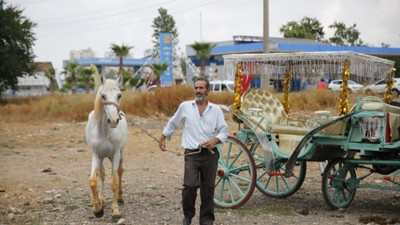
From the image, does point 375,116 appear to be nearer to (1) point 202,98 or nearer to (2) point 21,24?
(1) point 202,98

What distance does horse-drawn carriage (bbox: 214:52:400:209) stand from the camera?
6.80 metres

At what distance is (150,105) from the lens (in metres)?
22.4

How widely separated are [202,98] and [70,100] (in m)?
20.1

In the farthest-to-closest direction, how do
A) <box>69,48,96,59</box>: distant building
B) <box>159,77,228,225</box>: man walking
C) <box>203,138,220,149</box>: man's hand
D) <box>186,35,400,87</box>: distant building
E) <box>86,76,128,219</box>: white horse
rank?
1. <box>69,48,96,59</box>: distant building
2. <box>186,35,400,87</box>: distant building
3. <box>86,76,128,219</box>: white horse
4. <box>159,77,228,225</box>: man walking
5. <box>203,138,220,149</box>: man's hand

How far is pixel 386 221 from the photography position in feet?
21.5

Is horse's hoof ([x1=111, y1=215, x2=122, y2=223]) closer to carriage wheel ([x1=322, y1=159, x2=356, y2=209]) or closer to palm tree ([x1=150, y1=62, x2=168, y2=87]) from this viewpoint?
carriage wheel ([x1=322, y1=159, x2=356, y2=209])

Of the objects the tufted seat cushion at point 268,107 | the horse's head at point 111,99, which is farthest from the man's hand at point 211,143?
the tufted seat cushion at point 268,107

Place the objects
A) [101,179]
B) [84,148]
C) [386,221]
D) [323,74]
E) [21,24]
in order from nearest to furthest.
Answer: [386,221]
[101,179]
[323,74]
[84,148]
[21,24]

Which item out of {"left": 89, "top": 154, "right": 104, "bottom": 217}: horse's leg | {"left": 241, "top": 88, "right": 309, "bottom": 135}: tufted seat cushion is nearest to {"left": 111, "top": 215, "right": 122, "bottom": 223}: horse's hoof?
{"left": 89, "top": 154, "right": 104, "bottom": 217}: horse's leg

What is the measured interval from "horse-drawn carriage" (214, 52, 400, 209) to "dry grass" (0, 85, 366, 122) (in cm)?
1192

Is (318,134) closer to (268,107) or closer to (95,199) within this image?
(268,107)

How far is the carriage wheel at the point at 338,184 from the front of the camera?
7234mm

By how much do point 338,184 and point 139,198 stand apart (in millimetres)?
3035

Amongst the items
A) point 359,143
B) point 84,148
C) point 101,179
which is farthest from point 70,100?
point 359,143
